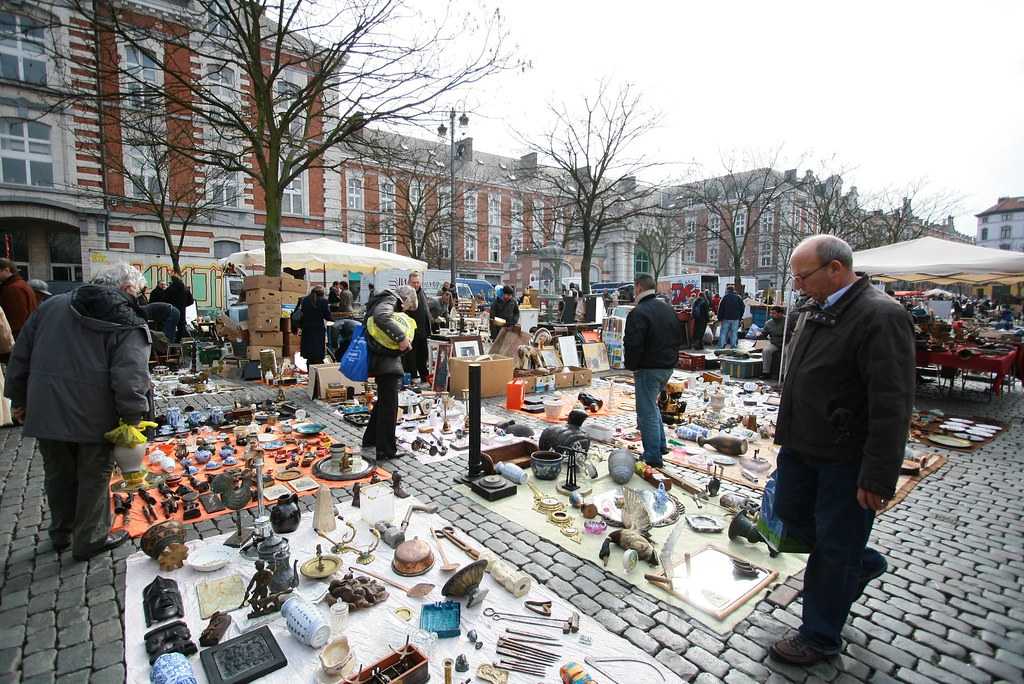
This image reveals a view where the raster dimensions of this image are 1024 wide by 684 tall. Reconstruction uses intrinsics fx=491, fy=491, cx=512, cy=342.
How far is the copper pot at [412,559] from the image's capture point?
125 inches

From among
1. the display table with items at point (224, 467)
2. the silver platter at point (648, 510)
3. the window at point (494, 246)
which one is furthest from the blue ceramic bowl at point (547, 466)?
the window at point (494, 246)

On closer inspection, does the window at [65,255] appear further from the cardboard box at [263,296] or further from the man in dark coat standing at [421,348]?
the man in dark coat standing at [421,348]

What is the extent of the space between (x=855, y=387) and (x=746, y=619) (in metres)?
1.53

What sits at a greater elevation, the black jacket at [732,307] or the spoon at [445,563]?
the black jacket at [732,307]

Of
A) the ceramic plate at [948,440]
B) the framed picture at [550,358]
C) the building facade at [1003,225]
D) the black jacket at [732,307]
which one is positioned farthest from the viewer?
the building facade at [1003,225]

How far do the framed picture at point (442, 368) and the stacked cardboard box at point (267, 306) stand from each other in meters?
3.93

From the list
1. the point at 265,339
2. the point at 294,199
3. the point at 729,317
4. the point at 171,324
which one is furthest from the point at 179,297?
the point at 294,199

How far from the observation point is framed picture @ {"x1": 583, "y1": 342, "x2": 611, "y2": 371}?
1126 cm

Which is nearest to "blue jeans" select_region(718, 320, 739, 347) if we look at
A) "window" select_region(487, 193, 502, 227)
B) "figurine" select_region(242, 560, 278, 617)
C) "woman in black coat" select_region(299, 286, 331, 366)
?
"woman in black coat" select_region(299, 286, 331, 366)

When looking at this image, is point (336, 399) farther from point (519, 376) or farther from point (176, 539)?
point (176, 539)

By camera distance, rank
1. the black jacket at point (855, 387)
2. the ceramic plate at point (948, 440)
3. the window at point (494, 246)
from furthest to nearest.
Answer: the window at point (494, 246), the ceramic plate at point (948, 440), the black jacket at point (855, 387)

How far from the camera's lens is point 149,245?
22375 millimetres

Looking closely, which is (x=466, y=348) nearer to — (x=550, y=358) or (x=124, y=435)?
(x=550, y=358)

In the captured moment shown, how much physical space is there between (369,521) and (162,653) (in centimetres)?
159
